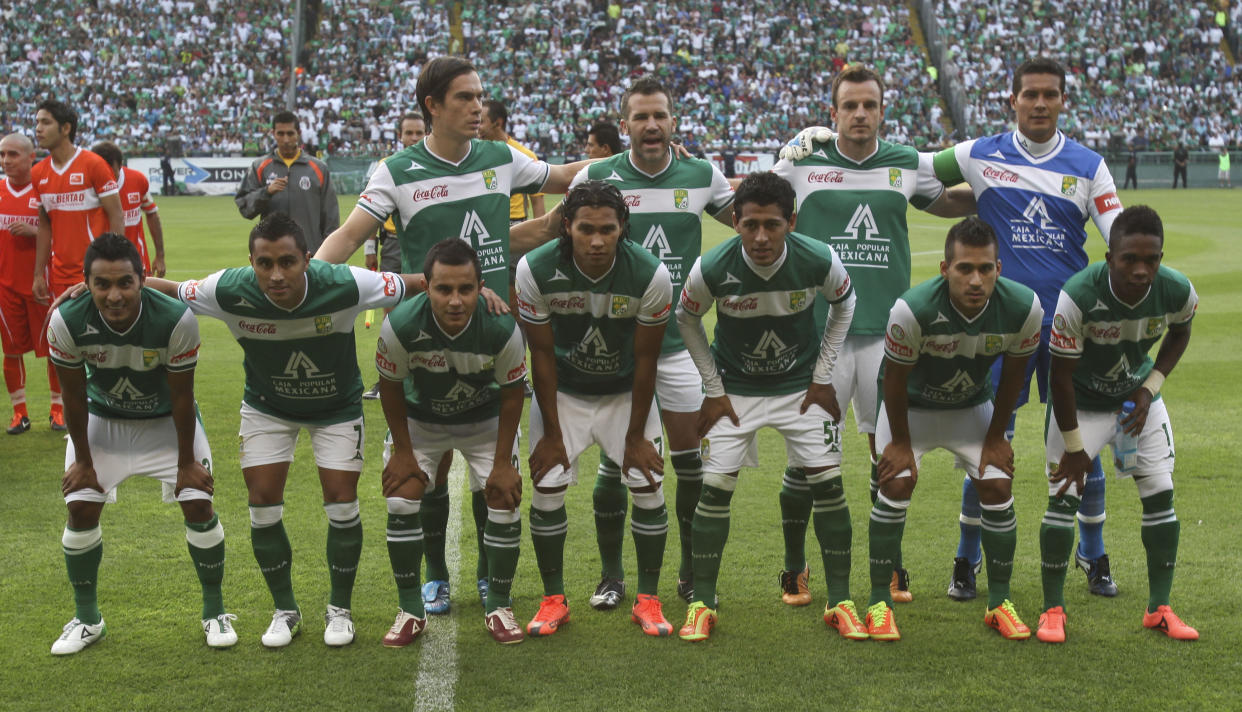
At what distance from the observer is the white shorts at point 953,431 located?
5.60 m

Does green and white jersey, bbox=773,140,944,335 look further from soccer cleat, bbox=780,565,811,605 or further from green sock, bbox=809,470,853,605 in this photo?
soccer cleat, bbox=780,565,811,605

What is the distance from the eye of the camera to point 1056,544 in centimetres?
552

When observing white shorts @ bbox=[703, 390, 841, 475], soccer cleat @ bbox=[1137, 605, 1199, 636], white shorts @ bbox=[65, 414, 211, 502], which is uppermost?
white shorts @ bbox=[703, 390, 841, 475]

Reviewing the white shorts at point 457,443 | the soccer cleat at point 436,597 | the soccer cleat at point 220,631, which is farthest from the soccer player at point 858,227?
the soccer cleat at point 220,631

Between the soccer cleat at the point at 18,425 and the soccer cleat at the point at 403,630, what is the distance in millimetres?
5853

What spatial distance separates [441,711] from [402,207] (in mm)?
2565

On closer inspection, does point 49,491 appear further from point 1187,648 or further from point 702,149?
point 702,149

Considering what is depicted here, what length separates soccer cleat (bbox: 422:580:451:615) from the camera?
5984mm

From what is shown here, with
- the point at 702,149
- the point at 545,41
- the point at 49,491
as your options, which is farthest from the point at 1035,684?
the point at 545,41

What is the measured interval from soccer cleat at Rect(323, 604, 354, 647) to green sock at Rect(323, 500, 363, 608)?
36 millimetres

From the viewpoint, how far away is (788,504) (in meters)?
6.04

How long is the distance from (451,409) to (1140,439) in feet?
10.8

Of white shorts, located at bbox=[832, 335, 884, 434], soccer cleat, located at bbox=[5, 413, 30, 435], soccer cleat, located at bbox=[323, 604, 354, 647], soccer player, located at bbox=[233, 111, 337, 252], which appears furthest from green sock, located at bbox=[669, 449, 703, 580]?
soccer cleat, located at bbox=[5, 413, 30, 435]

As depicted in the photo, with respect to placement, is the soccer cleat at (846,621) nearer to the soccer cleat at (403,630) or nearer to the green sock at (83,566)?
the soccer cleat at (403,630)
